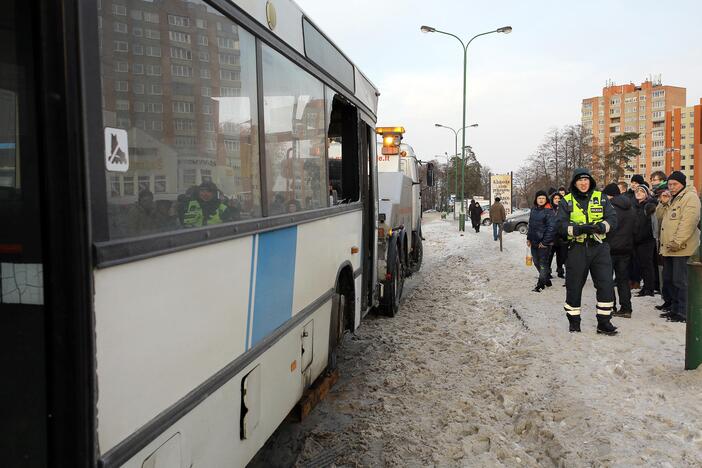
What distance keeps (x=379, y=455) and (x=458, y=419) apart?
0.88 meters

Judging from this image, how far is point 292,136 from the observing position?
3.70 metres

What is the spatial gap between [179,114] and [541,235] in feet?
30.8

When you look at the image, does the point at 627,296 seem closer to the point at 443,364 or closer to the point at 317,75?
the point at 443,364

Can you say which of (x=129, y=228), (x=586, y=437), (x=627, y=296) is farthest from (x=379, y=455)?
(x=627, y=296)

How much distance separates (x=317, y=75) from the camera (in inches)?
169

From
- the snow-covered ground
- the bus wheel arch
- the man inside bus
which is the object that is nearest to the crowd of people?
→ the snow-covered ground

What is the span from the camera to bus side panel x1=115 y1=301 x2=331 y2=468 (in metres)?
2.19

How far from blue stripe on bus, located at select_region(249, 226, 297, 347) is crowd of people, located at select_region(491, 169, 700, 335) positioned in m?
4.17

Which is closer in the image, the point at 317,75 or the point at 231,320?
the point at 231,320

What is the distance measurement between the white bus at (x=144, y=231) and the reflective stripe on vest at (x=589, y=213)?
426cm

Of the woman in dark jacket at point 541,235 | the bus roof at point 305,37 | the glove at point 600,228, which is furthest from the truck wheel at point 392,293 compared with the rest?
the woman in dark jacket at point 541,235

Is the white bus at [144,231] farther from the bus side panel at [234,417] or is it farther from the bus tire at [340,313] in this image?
the bus tire at [340,313]

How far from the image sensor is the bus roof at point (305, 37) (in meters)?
3.09

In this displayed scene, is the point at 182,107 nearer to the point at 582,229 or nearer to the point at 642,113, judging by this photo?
the point at 582,229
